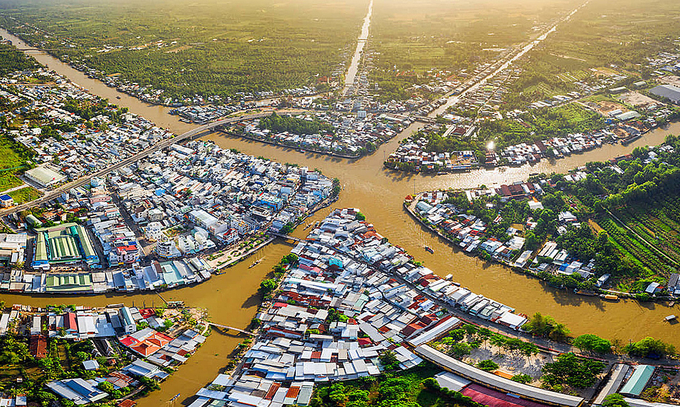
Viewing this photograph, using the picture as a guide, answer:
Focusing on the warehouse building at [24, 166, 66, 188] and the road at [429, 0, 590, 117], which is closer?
the warehouse building at [24, 166, 66, 188]

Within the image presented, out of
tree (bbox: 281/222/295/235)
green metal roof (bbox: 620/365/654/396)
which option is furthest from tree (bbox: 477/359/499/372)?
tree (bbox: 281/222/295/235)

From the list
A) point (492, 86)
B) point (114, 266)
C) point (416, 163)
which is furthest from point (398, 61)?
point (114, 266)

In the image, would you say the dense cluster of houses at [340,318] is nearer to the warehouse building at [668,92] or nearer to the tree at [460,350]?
the tree at [460,350]

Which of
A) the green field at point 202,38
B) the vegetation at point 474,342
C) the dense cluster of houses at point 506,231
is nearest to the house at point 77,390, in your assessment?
the vegetation at point 474,342

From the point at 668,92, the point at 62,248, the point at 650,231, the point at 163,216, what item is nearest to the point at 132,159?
the point at 163,216

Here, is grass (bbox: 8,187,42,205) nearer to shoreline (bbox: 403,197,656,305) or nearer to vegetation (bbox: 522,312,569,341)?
shoreline (bbox: 403,197,656,305)

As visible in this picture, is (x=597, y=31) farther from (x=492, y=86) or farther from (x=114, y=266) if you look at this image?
(x=114, y=266)
